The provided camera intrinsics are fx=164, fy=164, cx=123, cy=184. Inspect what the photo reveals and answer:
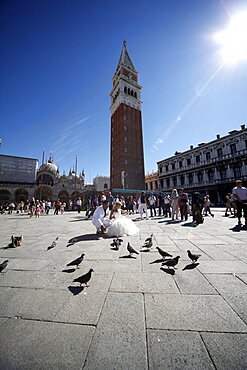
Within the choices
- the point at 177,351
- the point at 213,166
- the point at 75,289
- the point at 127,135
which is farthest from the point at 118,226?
the point at 127,135

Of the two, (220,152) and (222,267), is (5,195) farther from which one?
(220,152)

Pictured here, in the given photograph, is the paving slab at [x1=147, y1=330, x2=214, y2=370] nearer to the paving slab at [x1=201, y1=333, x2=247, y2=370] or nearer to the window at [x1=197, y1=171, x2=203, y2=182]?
the paving slab at [x1=201, y1=333, x2=247, y2=370]

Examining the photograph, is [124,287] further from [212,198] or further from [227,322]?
[212,198]

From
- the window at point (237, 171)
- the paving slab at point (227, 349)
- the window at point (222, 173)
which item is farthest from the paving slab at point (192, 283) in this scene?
the window at point (222, 173)

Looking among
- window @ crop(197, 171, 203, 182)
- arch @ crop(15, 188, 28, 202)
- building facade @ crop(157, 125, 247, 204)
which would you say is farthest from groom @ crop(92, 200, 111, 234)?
arch @ crop(15, 188, 28, 202)

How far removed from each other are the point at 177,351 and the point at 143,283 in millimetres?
1061

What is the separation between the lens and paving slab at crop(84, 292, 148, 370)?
3.69 ft

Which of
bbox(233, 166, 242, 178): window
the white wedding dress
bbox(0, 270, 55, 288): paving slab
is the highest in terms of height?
bbox(233, 166, 242, 178): window

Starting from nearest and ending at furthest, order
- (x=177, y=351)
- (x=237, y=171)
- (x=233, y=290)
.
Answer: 1. (x=177, y=351)
2. (x=233, y=290)
3. (x=237, y=171)

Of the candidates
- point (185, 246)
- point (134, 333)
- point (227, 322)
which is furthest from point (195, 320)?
point (185, 246)

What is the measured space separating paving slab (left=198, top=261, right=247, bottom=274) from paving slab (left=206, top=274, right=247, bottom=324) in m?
0.16

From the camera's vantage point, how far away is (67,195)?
4794cm

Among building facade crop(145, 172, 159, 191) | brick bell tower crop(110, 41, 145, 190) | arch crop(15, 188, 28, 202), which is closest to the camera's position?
brick bell tower crop(110, 41, 145, 190)

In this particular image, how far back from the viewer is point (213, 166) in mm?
30875
